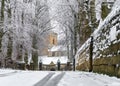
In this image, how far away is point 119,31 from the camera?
1088 centimetres

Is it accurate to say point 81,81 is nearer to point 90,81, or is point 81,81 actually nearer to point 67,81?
point 90,81

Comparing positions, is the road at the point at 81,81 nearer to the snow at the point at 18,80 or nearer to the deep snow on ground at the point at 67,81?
the deep snow on ground at the point at 67,81

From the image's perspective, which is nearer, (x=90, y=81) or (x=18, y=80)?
(x=18, y=80)

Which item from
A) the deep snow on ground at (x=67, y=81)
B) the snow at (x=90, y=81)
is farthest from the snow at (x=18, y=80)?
the snow at (x=90, y=81)

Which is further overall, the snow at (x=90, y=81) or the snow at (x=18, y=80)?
the snow at (x=90, y=81)

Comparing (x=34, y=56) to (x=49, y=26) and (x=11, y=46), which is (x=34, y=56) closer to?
(x=49, y=26)

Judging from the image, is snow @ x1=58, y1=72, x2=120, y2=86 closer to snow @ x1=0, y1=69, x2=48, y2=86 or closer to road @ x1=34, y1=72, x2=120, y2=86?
road @ x1=34, y1=72, x2=120, y2=86

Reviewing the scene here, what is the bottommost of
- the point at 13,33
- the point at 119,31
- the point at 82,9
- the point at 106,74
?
the point at 106,74

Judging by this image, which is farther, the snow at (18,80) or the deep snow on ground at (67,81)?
the deep snow on ground at (67,81)

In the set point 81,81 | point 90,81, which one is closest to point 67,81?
point 81,81

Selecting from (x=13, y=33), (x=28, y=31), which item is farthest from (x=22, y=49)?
(x=13, y=33)

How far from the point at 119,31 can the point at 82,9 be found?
2690 cm

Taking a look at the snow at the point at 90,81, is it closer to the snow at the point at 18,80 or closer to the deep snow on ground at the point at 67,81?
the deep snow on ground at the point at 67,81

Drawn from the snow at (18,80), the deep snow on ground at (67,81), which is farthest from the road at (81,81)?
the snow at (18,80)
